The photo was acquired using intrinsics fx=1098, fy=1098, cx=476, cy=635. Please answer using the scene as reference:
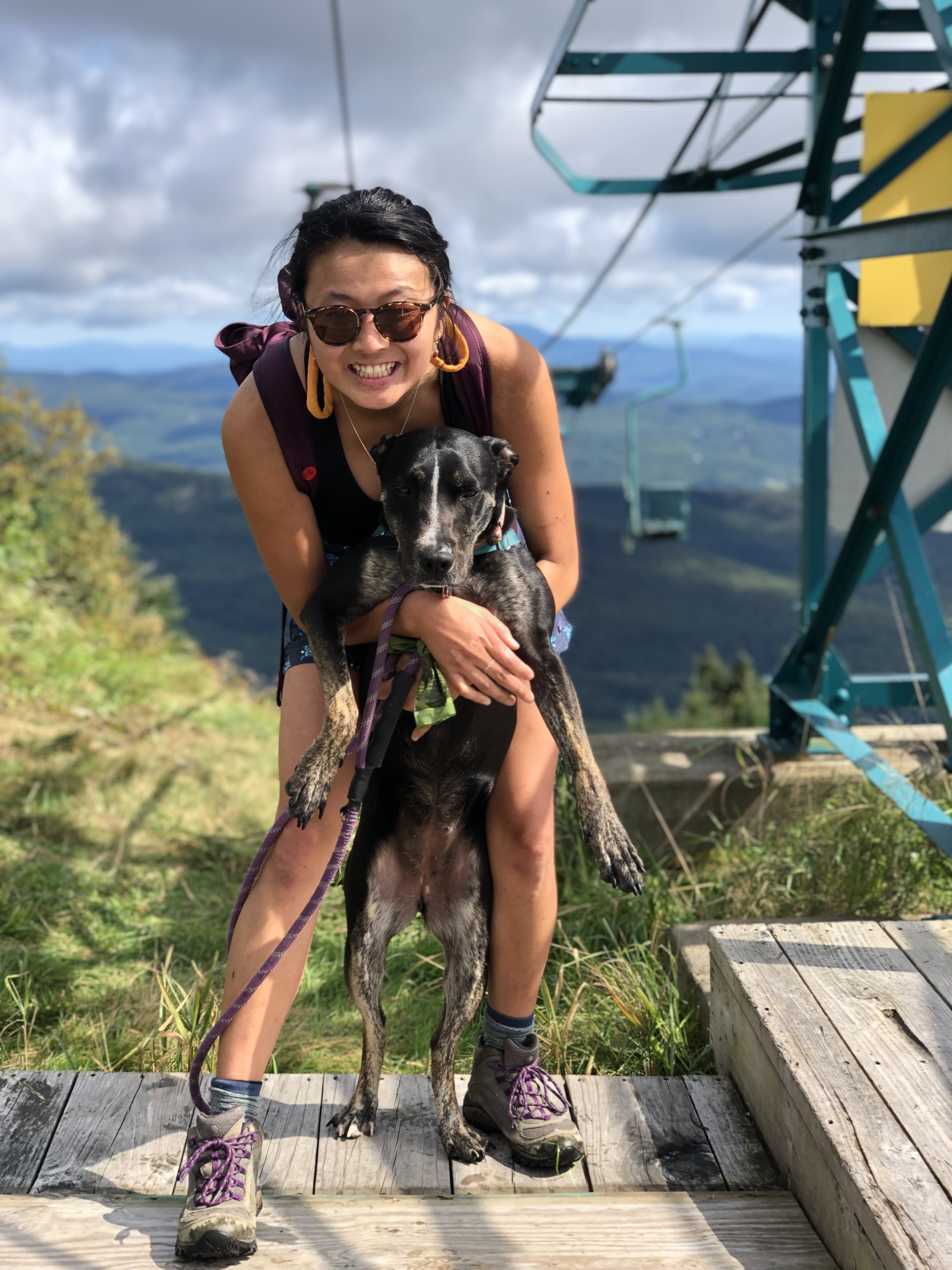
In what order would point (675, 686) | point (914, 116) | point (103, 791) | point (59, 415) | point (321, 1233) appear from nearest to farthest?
1. point (321, 1233)
2. point (914, 116)
3. point (103, 791)
4. point (59, 415)
5. point (675, 686)

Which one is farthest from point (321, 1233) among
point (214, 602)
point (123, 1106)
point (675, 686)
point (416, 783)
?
point (214, 602)

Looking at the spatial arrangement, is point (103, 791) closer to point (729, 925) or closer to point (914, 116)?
point (729, 925)

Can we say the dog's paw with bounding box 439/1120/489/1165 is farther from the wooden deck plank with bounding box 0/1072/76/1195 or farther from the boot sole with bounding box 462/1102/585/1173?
the wooden deck plank with bounding box 0/1072/76/1195

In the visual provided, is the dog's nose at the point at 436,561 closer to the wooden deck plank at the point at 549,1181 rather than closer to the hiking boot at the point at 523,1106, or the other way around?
the hiking boot at the point at 523,1106

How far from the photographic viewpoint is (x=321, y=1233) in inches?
73.9

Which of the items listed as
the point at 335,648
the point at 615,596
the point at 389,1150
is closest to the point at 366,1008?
the point at 389,1150

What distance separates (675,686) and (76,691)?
100 m

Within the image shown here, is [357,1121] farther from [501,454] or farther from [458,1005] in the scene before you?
[501,454]

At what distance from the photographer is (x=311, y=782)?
196cm

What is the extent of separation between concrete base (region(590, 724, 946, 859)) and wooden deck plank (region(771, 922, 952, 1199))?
1.88 m

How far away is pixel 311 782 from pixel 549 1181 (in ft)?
2.86

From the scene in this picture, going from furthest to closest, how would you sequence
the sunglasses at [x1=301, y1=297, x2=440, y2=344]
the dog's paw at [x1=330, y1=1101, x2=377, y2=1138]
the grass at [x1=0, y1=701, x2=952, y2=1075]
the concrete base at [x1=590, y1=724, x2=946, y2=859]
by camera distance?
the concrete base at [x1=590, y1=724, x2=946, y2=859], the grass at [x1=0, y1=701, x2=952, y2=1075], the dog's paw at [x1=330, y1=1101, x2=377, y2=1138], the sunglasses at [x1=301, y1=297, x2=440, y2=344]

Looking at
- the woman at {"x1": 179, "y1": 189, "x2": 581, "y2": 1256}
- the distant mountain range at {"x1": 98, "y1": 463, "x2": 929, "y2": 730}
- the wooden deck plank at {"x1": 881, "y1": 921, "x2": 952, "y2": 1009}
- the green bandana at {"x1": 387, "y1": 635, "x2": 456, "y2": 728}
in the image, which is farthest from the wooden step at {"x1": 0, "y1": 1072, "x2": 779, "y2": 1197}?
the distant mountain range at {"x1": 98, "y1": 463, "x2": 929, "y2": 730}

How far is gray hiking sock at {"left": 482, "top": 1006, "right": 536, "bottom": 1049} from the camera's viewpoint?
222 cm
